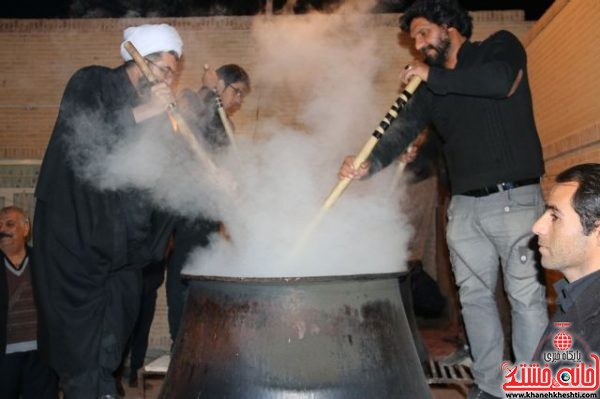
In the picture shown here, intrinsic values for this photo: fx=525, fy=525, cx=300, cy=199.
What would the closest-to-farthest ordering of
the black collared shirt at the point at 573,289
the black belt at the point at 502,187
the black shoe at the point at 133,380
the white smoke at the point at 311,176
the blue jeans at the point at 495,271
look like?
the black collared shirt at the point at 573,289
the blue jeans at the point at 495,271
the black belt at the point at 502,187
the white smoke at the point at 311,176
the black shoe at the point at 133,380

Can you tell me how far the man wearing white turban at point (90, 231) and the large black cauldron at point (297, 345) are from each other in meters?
0.99

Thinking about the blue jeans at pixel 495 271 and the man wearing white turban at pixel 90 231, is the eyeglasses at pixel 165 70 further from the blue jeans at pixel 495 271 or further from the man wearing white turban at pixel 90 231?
the blue jeans at pixel 495 271

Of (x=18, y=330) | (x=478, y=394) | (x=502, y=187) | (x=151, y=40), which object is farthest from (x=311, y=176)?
(x=18, y=330)

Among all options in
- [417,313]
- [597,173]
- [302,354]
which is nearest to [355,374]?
[302,354]

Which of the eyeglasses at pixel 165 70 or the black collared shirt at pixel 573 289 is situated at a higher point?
the eyeglasses at pixel 165 70

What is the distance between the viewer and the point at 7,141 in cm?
609

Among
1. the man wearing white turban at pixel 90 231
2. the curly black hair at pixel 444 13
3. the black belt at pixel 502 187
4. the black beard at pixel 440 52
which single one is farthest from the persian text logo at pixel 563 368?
the man wearing white turban at pixel 90 231

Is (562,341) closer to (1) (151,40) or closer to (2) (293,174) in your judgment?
(2) (293,174)

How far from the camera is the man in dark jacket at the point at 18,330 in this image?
401 cm

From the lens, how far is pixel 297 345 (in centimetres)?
208

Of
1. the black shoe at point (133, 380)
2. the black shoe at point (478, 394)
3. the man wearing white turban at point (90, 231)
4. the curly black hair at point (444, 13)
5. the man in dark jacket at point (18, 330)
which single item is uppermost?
the curly black hair at point (444, 13)

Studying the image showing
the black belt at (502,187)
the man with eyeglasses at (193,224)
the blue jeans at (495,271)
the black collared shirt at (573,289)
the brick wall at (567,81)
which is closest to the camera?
the black collared shirt at (573,289)

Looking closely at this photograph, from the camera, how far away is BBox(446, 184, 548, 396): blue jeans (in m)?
2.79

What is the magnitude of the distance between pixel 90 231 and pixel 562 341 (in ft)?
8.15
